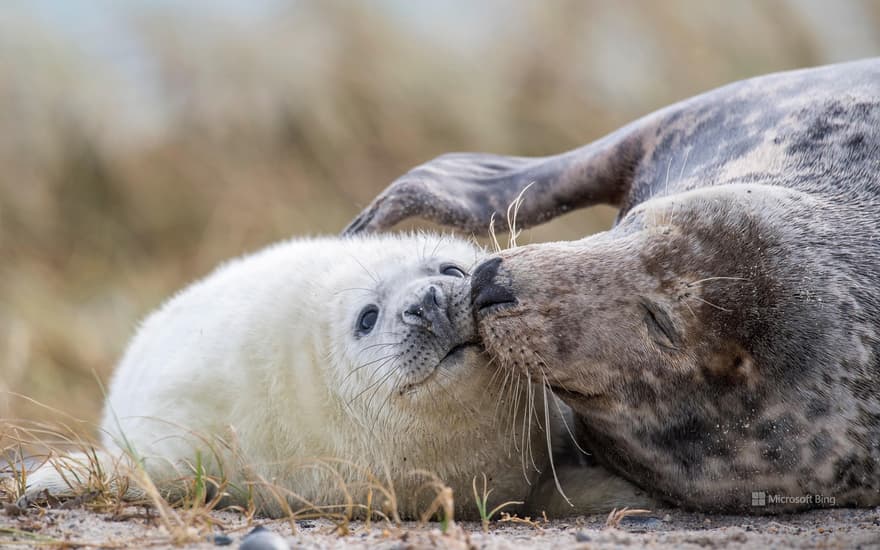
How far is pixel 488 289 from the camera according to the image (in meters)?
3.35

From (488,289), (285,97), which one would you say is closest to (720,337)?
(488,289)

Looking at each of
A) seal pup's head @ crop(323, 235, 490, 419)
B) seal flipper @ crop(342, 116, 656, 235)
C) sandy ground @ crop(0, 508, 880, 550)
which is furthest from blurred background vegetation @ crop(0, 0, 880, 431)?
sandy ground @ crop(0, 508, 880, 550)

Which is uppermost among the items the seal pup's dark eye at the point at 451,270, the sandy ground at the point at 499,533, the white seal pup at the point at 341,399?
the seal pup's dark eye at the point at 451,270

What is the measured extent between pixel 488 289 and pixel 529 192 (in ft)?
5.00

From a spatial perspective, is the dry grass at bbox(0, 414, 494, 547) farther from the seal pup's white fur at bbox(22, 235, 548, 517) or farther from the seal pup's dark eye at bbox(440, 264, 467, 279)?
the seal pup's dark eye at bbox(440, 264, 467, 279)

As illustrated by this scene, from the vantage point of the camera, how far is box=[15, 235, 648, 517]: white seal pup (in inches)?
139

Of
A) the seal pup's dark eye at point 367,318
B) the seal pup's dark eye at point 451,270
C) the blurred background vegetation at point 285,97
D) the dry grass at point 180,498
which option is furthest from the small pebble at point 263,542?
the blurred background vegetation at point 285,97

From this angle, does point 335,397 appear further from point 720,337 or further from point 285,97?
point 285,97

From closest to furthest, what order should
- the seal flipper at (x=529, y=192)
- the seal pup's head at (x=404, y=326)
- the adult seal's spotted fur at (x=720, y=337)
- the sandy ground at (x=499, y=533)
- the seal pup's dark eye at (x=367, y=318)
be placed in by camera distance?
the sandy ground at (x=499, y=533) → the adult seal's spotted fur at (x=720, y=337) → the seal pup's head at (x=404, y=326) → the seal pup's dark eye at (x=367, y=318) → the seal flipper at (x=529, y=192)

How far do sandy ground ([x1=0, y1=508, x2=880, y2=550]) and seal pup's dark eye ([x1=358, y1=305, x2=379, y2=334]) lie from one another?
76cm

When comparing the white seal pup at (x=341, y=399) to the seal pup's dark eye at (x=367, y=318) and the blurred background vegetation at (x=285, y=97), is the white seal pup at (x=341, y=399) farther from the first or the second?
the blurred background vegetation at (x=285, y=97)

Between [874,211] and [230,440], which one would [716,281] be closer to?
[874,211]

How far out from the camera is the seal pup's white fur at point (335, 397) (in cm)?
354

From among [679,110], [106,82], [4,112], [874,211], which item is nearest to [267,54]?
[106,82]
